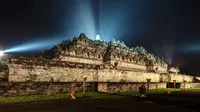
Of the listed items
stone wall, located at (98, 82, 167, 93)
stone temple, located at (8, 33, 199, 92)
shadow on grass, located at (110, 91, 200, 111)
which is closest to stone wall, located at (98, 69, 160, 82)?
stone temple, located at (8, 33, 199, 92)

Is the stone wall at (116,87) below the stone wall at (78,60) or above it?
below

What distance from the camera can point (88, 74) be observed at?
23.9 meters

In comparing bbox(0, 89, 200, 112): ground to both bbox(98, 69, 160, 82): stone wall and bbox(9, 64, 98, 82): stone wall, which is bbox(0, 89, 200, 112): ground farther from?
bbox(98, 69, 160, 82): stone wall

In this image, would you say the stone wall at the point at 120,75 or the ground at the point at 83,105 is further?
the stone wall at the point at 120,75

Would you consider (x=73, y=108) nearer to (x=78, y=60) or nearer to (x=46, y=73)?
(x=46, y=73)

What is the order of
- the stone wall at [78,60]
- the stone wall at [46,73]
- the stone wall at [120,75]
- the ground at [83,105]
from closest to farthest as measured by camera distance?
the ground at [83,105] → the stone wall at [46,73] → the stone wall at [120,75] → the stone wall at [78,60]

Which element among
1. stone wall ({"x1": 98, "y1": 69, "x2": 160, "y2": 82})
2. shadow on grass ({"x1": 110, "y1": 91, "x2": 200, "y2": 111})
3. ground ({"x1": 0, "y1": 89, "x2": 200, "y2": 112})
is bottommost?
shadow on grass ({"x1": 110, "y1": 91, "x2": 200, "y2": 111})

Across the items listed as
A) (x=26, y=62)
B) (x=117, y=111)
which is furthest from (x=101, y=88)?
(x=117, y=111)

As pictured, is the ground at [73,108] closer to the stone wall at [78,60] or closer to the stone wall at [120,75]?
the stone wall at [120,75]

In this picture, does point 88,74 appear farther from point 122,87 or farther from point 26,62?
point 26,62

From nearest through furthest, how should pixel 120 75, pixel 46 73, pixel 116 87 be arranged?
1. pixel 46 73
2. pixel 116 87
3. pixel 120 75

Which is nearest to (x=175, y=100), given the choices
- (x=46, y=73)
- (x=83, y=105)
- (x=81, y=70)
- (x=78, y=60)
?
(x=83, y=105)

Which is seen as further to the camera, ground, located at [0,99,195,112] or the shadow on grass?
the shadow on grass

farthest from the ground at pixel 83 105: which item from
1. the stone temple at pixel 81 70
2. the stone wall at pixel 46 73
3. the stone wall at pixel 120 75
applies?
the stone wall at pixel 120 75
